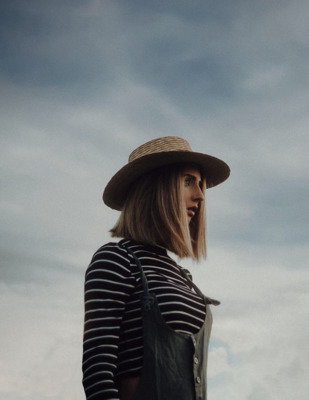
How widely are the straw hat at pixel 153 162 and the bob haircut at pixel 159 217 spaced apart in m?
0.20

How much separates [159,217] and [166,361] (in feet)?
3.51

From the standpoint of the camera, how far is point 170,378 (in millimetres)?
2762

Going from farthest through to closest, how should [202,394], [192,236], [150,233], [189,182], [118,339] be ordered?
[192,236], [189,182], [150,233], [202,394], [118,339]

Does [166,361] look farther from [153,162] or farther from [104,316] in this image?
[153,162]

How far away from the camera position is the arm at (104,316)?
2.57m

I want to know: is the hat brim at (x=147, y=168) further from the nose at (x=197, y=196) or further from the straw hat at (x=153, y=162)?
the nose at (x=197, y=196)

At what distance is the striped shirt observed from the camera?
2602 mm

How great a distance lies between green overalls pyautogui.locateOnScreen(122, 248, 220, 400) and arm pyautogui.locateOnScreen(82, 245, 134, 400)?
0.15 metres

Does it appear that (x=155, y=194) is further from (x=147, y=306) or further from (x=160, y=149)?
(x=147, y=306)

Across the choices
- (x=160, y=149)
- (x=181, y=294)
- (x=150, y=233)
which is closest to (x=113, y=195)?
(x=160, y=149)

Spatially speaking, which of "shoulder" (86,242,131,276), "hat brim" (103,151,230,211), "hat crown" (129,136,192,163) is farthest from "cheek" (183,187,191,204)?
"shoulder" (86,242,131,276)

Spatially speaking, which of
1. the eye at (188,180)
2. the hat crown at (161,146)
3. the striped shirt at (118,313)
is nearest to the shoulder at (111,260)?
the striped shirt at (118,313)

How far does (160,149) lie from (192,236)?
89 cm

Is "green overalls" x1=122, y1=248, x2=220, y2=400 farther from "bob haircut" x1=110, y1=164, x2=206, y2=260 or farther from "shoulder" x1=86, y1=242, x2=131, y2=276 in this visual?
"bob haircut" x1=110, y1=164, x2=206, y2=260
